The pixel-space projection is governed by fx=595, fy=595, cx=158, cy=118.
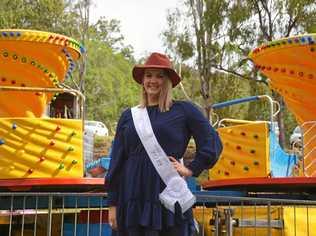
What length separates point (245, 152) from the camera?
9.02m

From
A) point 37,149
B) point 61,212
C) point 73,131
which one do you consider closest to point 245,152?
point 73,131

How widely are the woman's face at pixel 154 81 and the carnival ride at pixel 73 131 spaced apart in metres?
4.01

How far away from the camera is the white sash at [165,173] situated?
3.34 m

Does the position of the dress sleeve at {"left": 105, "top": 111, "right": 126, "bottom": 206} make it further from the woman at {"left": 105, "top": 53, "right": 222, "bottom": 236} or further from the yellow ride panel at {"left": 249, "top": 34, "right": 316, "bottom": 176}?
the yellow ride panel at {"left": 249, "top": 34, "right": 316, "bottom": 176}

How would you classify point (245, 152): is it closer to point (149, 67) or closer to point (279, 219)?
point (279, 219)

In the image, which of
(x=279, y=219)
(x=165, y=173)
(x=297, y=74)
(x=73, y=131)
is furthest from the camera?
(x=297, y=74)

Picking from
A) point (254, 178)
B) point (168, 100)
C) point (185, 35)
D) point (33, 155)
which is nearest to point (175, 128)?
point (168, 100)

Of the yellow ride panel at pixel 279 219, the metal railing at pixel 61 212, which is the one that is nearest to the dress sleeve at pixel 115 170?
the yellow ride panel at pixel 279 219

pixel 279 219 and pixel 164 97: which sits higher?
pixel 164 97

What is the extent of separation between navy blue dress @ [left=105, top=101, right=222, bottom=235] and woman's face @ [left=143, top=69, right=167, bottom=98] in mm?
96

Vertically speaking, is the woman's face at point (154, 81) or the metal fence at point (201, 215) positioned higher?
the woman's face at point (154, 81)

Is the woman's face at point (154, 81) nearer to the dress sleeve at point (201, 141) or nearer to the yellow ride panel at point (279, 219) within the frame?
the dress sleeve at point (201, 141)

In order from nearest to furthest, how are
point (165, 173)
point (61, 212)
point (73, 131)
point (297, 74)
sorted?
1. point (165, 173)
2. point (61, 212)
3. point (73, 131)
4. point (297, 74)

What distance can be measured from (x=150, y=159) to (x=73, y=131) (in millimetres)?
4504
